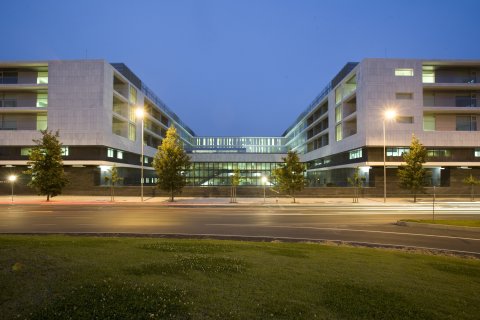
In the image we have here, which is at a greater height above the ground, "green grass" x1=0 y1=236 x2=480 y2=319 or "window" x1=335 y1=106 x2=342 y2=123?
"window" x1=335 y1=106 x2=342 y2=123

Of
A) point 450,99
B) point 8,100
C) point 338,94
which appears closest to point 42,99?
point 8,100

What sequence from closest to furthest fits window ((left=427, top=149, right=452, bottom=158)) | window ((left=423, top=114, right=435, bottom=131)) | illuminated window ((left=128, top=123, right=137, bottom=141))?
window ((left=427, top=149, right=452, bottom=158)), window ((left=423, top=114, right=435, bottom=131)), illuminated window ((left=128, top=123, right=137, bottom=141))

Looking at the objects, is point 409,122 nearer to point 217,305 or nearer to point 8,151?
point 217,305

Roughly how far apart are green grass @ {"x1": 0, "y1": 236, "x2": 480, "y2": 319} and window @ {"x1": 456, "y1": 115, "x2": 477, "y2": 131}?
4768 cm

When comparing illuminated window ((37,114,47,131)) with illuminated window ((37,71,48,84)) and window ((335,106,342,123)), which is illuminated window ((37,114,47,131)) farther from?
window ((335,106,342,123))

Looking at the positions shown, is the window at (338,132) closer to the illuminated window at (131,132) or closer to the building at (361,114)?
the building at (361,114)

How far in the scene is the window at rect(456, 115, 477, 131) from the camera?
47.9 m

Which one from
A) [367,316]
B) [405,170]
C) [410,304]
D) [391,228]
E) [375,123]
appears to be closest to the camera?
[367,316]

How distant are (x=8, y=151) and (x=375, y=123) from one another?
172ft

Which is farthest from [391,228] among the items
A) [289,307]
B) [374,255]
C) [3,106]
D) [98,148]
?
[3,106]

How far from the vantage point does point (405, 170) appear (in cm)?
3853

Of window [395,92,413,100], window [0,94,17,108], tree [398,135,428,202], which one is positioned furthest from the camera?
window [0,94,17,108]

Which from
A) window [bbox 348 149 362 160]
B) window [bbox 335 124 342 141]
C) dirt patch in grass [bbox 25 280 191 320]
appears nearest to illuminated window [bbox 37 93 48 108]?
window [bbox 348 149 362 160]

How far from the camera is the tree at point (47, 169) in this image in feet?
114
